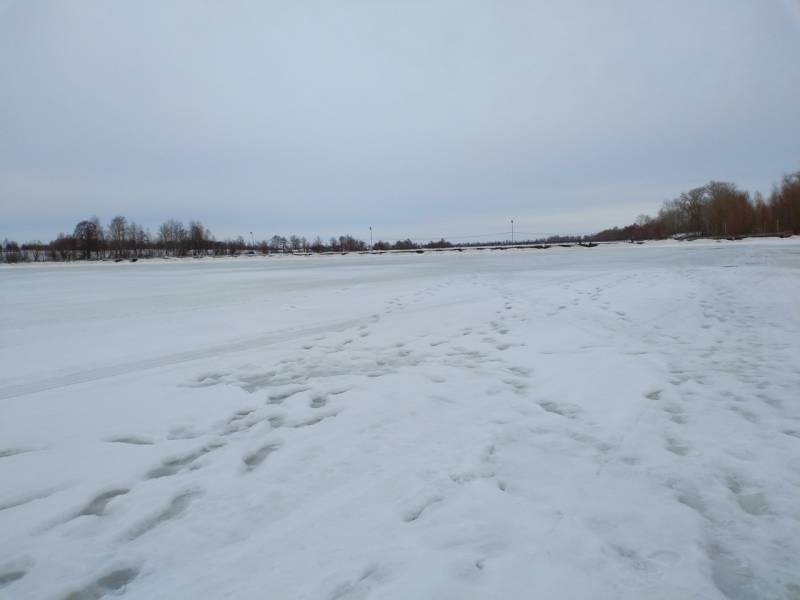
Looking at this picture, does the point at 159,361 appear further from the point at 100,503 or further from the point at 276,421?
the point at 100,503

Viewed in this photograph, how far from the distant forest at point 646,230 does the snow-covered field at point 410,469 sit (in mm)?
71286

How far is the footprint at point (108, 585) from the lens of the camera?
1545 mm

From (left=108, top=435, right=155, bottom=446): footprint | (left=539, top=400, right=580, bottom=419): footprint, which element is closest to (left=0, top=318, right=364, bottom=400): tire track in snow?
(left=108, top=435, right=155, bottom=446): footprint

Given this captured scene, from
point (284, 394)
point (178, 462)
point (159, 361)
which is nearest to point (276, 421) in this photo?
point (284, 394)

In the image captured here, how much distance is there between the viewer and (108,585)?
1.59 meters

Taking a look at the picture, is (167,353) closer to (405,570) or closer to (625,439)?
(405,570)

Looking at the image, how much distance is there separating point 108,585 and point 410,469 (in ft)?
4.48

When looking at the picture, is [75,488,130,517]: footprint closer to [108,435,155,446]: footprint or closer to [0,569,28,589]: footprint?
[0,569,28,589]: footprint

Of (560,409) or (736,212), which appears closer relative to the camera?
(560,409)

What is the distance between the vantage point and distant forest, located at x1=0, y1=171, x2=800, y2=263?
64.3 m

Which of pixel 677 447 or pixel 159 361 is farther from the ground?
pixel 159 361

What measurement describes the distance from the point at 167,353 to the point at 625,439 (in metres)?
4.90

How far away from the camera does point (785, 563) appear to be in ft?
5.11

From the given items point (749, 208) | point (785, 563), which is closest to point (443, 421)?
point (785, 563)
